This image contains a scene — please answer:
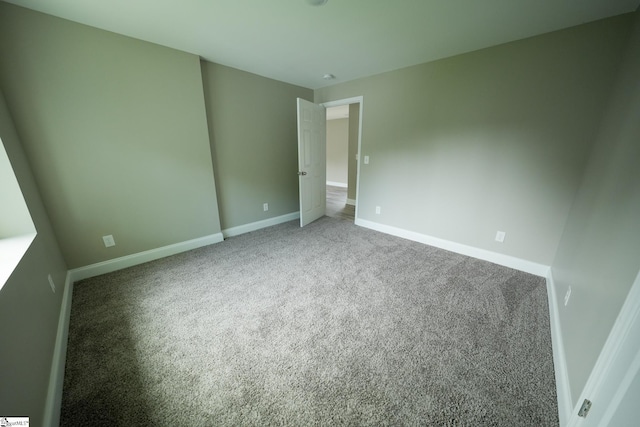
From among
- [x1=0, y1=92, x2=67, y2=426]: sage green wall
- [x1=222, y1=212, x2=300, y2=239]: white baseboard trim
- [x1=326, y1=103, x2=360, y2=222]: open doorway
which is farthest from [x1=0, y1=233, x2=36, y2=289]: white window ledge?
[x1=326, y1=103, x2=360, y2=222]: open doorway

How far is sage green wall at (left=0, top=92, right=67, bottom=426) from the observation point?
33.3 inches

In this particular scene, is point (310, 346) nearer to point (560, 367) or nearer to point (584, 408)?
point (584, 408)

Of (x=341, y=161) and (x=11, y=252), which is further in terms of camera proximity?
(x=341, y=161)

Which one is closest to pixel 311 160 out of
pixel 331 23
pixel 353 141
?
pixel 353 141

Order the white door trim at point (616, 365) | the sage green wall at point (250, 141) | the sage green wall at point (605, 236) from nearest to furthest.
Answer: the white door trim at point (616, 365) → the sage green wall at point (605, 236) → the sage green wall at point (250, 141)

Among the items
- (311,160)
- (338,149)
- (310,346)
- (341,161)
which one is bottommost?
(310,346)

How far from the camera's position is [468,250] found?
A: 8.93 ft

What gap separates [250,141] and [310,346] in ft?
9.37

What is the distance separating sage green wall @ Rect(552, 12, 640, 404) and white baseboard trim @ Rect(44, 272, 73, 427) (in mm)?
2424

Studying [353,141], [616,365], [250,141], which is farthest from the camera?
[353,141]

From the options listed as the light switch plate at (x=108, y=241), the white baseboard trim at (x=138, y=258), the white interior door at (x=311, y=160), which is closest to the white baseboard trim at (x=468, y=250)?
the white interior door at (x=311, y=160)

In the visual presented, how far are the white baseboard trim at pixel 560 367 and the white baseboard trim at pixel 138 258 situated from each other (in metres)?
3.37

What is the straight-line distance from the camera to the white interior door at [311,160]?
3.35 m

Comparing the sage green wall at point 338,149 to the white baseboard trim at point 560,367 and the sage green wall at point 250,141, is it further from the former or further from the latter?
the white baseboard trim at point 560,367
